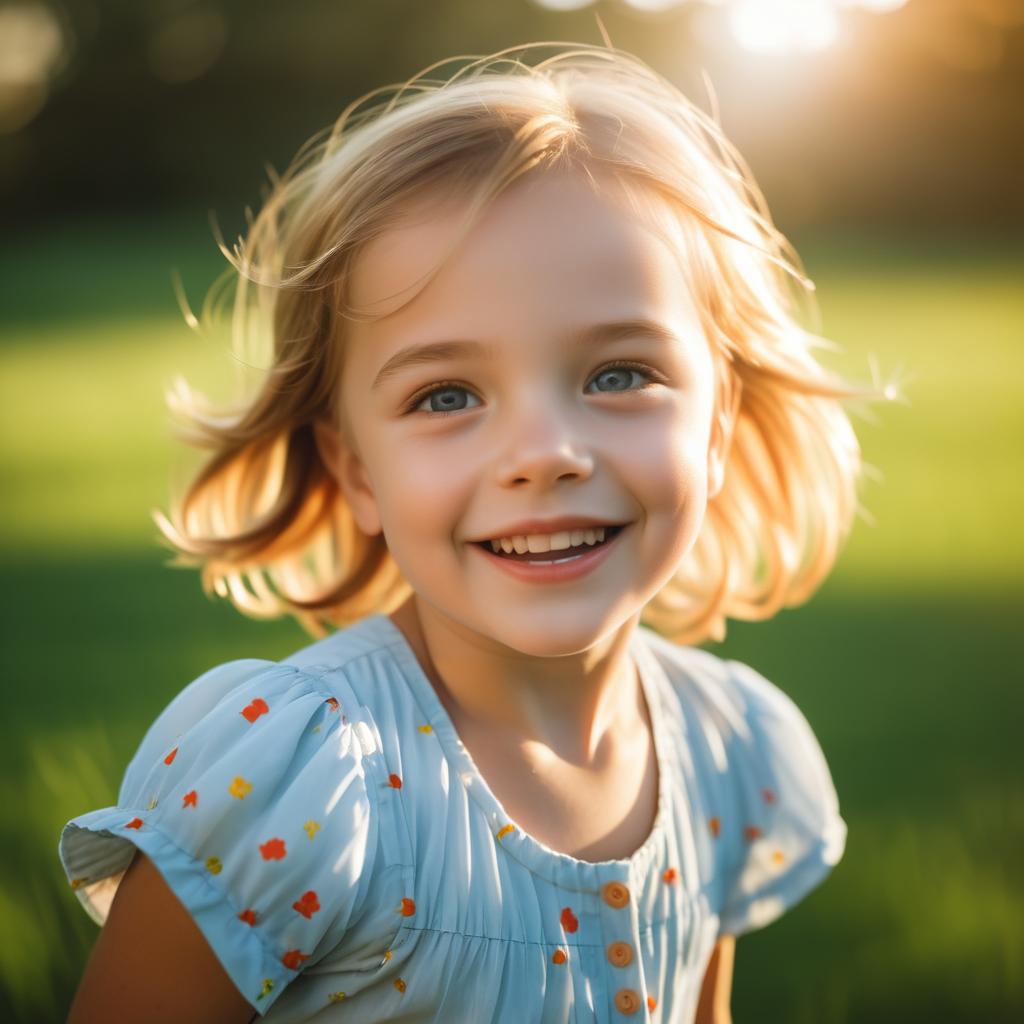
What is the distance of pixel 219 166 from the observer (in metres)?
17.4

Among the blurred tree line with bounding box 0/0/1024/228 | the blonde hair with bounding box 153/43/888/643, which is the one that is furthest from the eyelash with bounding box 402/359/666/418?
the blurred tree line with bounding box 0/0/1024/228

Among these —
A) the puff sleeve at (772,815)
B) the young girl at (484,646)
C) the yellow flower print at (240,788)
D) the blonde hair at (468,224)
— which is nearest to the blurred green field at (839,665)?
the blonde hair at (468,224)

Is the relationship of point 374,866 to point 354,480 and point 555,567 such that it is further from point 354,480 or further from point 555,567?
point 354,480

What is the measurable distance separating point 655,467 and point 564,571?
6.6 inches

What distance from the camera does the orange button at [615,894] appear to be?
1.63 meters

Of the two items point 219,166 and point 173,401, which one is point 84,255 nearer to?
point 219,166

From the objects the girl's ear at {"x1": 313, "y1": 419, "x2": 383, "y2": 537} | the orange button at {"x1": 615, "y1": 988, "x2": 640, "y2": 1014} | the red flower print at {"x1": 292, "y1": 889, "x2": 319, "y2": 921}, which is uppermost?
the girl's ear at {"x1": 313, "y1": 419, "x2": 383, "y2": 537}

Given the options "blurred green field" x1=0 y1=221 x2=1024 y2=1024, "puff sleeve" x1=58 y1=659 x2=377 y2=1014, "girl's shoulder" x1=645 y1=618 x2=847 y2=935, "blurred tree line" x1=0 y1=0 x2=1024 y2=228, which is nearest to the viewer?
"puff sleeve" x1=58 y1=659 x2=377 y2=1014

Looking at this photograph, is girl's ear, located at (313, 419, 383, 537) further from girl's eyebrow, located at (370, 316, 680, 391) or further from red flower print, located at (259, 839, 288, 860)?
red flower print, located at (259, 839, 288, 860)

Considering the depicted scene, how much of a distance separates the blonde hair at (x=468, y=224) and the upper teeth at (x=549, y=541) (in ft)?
1.18

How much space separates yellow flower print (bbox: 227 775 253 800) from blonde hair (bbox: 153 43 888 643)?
59 centimetres

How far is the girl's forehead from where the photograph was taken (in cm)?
154

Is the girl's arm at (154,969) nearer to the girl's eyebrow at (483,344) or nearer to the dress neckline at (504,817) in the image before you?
the dress neckline at (504,817)

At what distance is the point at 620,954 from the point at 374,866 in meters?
0.35
